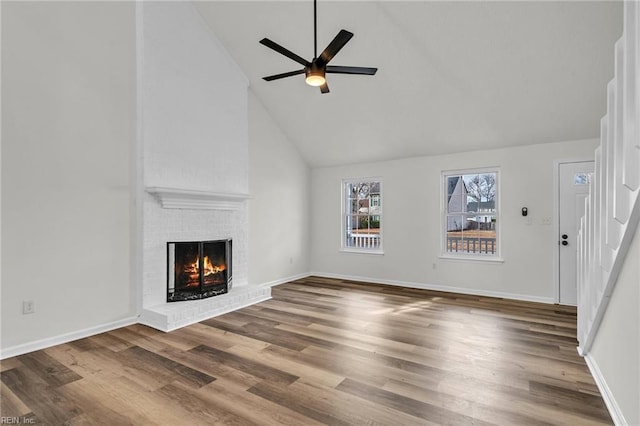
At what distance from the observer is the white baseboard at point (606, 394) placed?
1.97 metres

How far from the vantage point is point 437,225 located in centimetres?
568

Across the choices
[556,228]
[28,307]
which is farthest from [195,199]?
[556,228]

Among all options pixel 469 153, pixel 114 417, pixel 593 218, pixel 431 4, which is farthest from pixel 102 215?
pixel 469 153

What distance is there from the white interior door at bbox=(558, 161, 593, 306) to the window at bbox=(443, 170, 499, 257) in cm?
85

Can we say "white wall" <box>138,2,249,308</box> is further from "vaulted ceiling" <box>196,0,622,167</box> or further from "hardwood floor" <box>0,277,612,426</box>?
"hardwood floor" <box>0,277,612,426</box>

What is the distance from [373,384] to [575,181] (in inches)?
170

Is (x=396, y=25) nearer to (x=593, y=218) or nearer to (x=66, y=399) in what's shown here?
(x=593, y=218)

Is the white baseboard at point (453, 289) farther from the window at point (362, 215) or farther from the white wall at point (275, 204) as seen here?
the white wall at point (275, 204)

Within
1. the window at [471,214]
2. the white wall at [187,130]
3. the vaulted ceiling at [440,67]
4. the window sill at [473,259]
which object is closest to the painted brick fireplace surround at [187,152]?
the white wall at [187,130]

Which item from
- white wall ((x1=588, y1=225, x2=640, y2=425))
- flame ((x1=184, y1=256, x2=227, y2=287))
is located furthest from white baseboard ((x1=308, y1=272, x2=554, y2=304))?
flame ((x1=184, y1=256, x2=227, y2=287))

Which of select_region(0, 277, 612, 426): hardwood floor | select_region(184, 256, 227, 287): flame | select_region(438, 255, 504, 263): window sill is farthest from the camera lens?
select_region(438, 255, 504, 263): window sill

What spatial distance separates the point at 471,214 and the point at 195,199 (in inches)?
172

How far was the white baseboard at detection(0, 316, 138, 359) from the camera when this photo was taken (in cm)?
299

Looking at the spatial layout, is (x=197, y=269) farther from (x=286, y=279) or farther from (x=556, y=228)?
(x=556, y=228)
